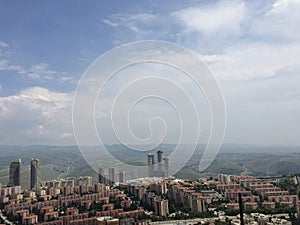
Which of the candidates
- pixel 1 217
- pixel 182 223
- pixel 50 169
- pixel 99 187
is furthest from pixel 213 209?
pixel 50 169

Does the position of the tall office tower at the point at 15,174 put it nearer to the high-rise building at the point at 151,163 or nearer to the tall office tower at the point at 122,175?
the tall office tower at the point at 122,175

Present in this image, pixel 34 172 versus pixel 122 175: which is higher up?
pixel 122 175

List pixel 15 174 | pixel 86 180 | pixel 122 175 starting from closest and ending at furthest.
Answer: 1. pixel 122 175
2. pixel 86 180
3. pixel 15 174

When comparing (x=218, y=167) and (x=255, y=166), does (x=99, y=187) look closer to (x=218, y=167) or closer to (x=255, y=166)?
(x=218, y=167)

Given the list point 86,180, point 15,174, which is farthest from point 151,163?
point 15,174

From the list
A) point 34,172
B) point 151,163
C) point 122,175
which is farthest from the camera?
point 34,172

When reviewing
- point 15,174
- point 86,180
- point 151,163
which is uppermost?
point 151,163

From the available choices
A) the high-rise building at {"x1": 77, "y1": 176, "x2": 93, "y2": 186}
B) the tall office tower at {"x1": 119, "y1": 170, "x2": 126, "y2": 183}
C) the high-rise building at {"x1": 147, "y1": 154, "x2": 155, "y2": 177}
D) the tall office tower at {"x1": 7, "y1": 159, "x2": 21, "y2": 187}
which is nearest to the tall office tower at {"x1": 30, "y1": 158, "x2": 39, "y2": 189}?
the tall office tower at {"x1": 7, "y1": 159, "x2": 21, "y2": 187}

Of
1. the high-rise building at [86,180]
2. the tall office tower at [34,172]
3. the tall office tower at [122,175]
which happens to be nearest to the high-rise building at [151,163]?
the tall office tower at [122,175]

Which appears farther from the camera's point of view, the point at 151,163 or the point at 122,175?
the point at 122,175

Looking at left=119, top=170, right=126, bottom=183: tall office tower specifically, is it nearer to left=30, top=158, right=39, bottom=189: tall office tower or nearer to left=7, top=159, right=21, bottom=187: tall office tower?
left=30, top=158, right=39, bottom=189: tall office tower

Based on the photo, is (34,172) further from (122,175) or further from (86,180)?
(122,175)
